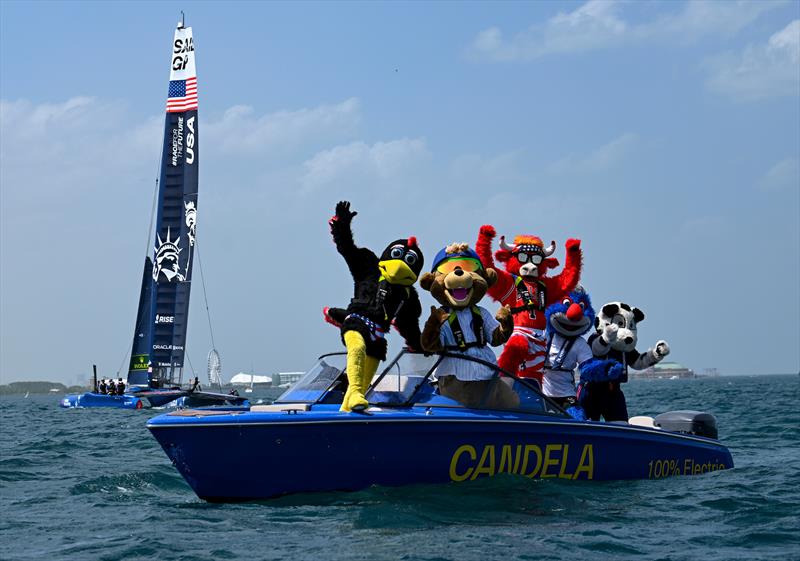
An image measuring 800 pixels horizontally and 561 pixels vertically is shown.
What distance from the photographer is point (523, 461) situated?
306 inches

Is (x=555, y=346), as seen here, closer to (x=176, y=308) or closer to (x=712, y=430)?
(x=712, y=430)

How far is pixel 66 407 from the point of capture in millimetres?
41094

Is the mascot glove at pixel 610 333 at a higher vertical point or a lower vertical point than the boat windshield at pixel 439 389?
higher

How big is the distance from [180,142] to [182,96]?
1.99 m

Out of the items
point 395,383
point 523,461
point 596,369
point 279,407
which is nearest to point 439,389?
point 395,383

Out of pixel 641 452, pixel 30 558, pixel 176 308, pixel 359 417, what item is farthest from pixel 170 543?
pixel 176 308

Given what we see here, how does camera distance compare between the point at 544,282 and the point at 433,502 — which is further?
the point at 544,282

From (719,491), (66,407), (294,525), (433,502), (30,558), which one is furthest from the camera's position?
Result: (66,407)

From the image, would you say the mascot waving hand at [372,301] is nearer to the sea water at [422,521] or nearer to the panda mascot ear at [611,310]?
the sea water at [422,521]

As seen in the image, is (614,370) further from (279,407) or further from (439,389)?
(279,407)

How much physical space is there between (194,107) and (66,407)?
527 inches

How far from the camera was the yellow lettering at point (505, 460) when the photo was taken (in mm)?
7636

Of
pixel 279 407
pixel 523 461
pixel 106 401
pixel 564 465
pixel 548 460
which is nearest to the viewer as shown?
pixel 279 407

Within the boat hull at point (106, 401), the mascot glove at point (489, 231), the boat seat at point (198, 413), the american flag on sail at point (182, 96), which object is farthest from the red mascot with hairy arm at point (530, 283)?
the american flag on sail at point (182, 96)
